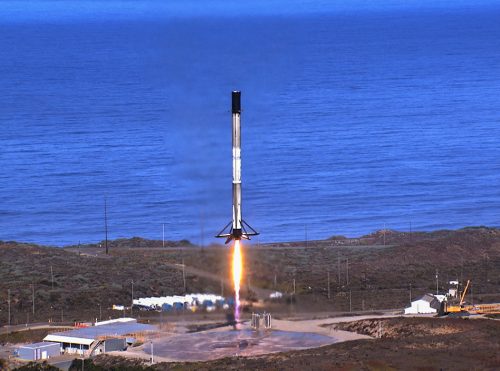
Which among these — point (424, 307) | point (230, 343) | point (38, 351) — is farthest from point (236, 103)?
point (424, 307)

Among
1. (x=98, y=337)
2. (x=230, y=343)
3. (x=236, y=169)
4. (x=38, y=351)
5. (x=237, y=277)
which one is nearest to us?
(x=38, y=351)

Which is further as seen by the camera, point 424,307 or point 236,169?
point 424,307

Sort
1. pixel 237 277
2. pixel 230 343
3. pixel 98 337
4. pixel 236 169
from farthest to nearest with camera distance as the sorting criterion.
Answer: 1. pixel 237 277
2. pixel 236 169
3. pixel 230 343
4. pixel 98 337

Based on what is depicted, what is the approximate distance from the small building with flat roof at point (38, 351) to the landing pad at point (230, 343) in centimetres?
512

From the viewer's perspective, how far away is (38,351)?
8988 cm

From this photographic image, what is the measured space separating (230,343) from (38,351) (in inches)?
427

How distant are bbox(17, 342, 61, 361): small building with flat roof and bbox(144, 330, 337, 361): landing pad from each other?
5.12m

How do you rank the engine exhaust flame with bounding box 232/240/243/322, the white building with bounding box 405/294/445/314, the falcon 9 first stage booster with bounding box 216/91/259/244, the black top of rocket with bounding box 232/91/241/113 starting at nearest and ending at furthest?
1. the black top of rocket with bounding box 232/91/241/113
2. the falcon 9 first stage booster with bounding box 216/91/259/244
3. the engine exhaust flame with bounding box 232/240/243/322
4. the white building with bounding box 405/294/445/314

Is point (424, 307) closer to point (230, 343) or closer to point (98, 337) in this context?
point (230, 343)

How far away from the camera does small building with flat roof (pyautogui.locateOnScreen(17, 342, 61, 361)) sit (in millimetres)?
89625

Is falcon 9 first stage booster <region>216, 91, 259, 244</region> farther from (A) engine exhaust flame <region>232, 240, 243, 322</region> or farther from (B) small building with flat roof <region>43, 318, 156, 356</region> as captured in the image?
(B) small building with flat roof <region>43, 318, 156, 356</region>

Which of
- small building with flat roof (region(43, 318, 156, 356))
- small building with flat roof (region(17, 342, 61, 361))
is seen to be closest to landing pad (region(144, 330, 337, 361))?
small building with flat roof (region(43, 318, 156, 356))

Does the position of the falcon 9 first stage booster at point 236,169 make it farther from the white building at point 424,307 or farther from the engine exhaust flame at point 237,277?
the white building at point 424,307

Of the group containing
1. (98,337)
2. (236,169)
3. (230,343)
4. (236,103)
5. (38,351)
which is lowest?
(38,351)
